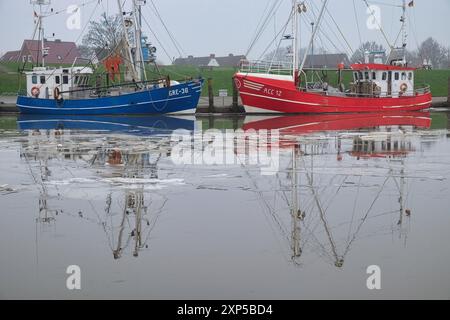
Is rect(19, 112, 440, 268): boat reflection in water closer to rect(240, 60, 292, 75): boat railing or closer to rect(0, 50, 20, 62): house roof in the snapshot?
rect(240, 60, 292, 75): boat railing

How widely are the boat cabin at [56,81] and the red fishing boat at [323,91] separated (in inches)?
383

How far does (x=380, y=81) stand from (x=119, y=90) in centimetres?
1526

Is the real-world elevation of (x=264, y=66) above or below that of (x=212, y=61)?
below

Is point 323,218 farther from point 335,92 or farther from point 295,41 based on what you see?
point 335,92

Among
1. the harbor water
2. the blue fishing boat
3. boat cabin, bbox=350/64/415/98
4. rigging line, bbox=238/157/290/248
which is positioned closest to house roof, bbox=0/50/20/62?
the blue fishing boat

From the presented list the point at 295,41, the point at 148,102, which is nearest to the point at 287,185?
the point at 295,41

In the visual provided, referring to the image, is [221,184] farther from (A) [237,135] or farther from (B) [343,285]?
(A) [237,135]

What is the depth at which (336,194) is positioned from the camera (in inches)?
416

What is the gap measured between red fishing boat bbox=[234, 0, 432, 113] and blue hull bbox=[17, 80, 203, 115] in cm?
276

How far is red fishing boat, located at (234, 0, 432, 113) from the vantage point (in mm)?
36594

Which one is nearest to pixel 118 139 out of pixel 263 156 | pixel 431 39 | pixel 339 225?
pixel 263 156

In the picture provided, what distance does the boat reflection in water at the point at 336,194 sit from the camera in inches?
308

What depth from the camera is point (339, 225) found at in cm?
841

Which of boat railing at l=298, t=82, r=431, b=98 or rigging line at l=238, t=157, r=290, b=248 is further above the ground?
boat railing at l=298, t=82, r=431, b=98
